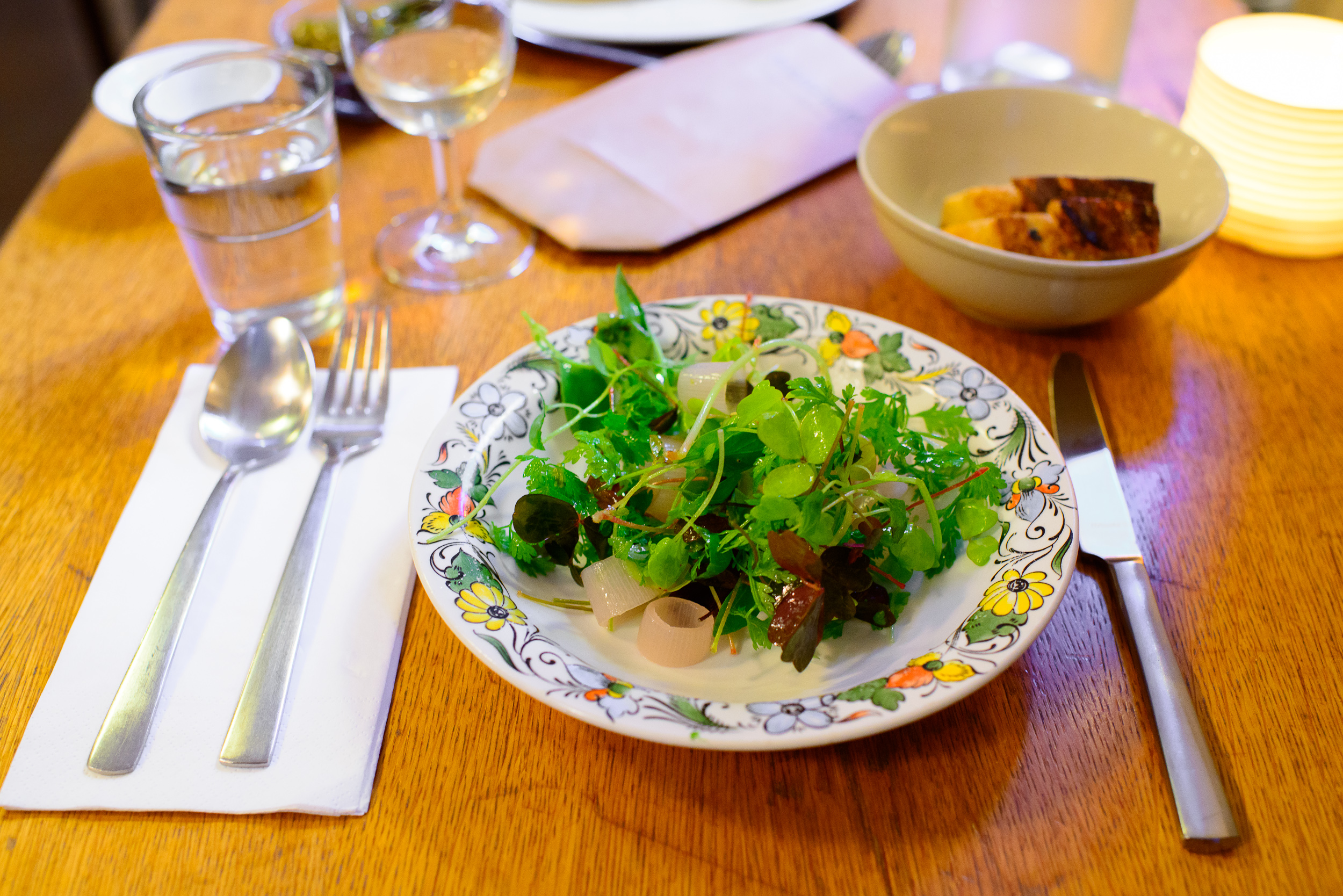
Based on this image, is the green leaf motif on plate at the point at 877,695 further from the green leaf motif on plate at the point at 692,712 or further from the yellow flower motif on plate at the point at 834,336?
the yellow flower motif on plate at the point at 834,336

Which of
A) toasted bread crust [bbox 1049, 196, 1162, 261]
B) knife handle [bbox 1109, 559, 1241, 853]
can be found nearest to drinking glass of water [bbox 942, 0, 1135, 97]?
toasted bread crust [bbox 1049, 196, 1162, 261]

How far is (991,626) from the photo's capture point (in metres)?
0.58

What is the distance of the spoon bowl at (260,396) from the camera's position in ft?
2.77

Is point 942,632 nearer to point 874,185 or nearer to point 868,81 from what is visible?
point 874,185

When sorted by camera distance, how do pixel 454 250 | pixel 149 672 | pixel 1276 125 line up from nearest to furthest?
1. pixel 149 672
2. pixel 1276 125
3. pixel 454 250

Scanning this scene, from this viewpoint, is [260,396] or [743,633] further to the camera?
[260,396]

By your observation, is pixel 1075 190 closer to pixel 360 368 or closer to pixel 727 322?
pixel 727 322

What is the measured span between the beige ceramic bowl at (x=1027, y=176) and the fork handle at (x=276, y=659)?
62cm

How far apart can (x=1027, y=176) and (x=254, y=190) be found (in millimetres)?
858

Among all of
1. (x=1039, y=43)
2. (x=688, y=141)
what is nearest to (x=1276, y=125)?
(x=1039, y=43)

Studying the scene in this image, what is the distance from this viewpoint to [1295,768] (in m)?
0.60

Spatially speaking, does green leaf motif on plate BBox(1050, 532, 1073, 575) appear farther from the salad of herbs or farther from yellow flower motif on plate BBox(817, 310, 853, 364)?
yellow flower motif on plate BBox(817, 310, 853, 364)

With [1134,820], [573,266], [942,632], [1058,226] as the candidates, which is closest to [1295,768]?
[1134,820]

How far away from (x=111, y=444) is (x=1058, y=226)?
3.03ft
